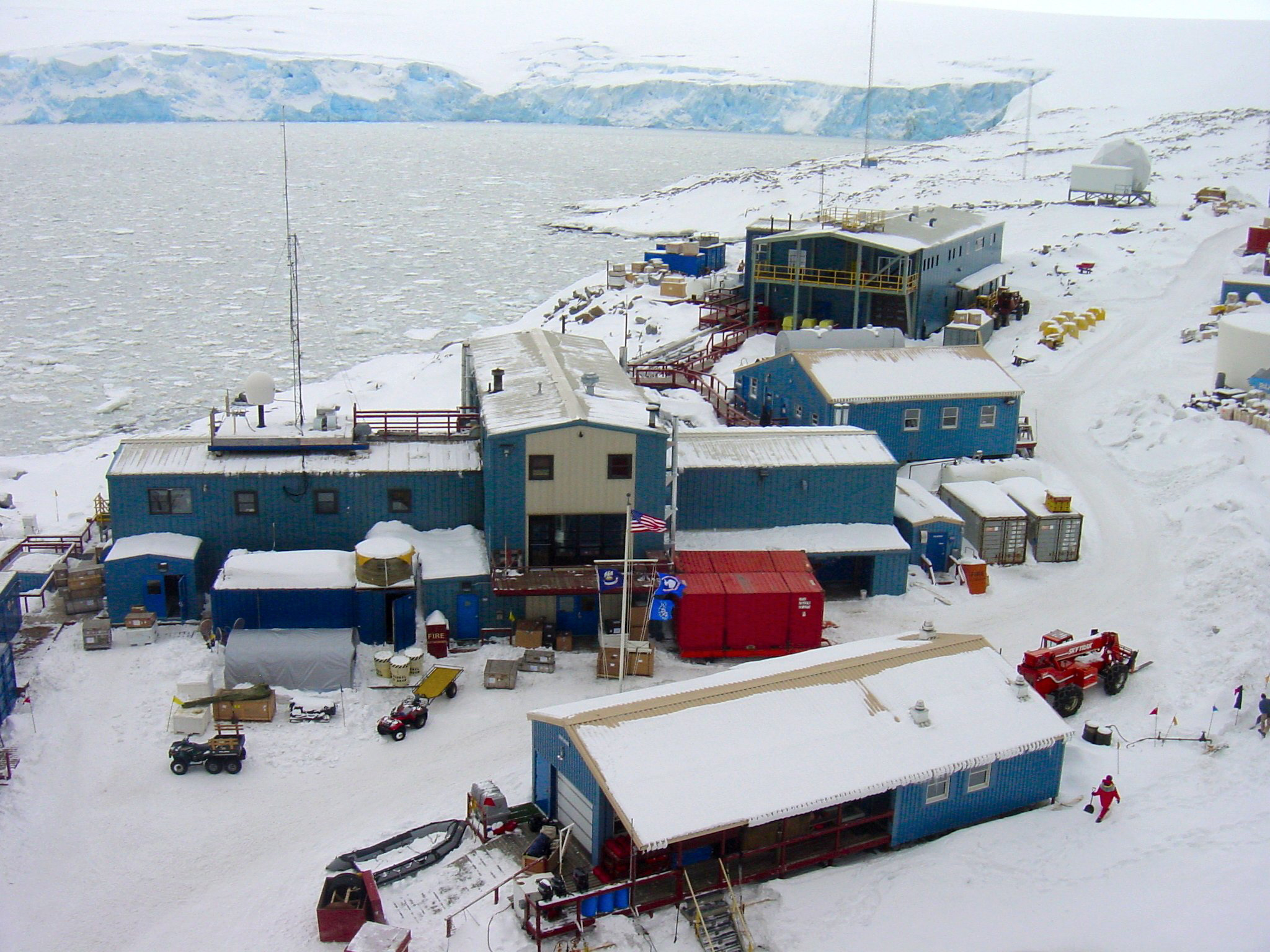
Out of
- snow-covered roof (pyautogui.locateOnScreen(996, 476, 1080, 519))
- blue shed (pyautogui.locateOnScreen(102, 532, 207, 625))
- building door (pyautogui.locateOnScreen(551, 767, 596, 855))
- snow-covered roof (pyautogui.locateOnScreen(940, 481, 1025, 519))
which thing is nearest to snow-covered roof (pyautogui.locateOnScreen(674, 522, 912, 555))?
snow-covered roof (pyautogui.locateOnScreen(940, 481, 1025, 519))

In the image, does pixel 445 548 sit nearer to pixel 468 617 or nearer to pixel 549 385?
pixel 468 617

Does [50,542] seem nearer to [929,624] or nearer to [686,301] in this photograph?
[929,624]

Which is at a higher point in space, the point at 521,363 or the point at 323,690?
the point at 521,363

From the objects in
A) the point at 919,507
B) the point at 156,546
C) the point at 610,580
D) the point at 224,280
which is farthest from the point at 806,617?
the point at 224,280

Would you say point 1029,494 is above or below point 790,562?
above

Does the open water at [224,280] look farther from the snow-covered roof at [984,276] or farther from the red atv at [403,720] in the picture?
the red atv at [403,720]

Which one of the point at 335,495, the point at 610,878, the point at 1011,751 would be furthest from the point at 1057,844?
the point at 335,495
